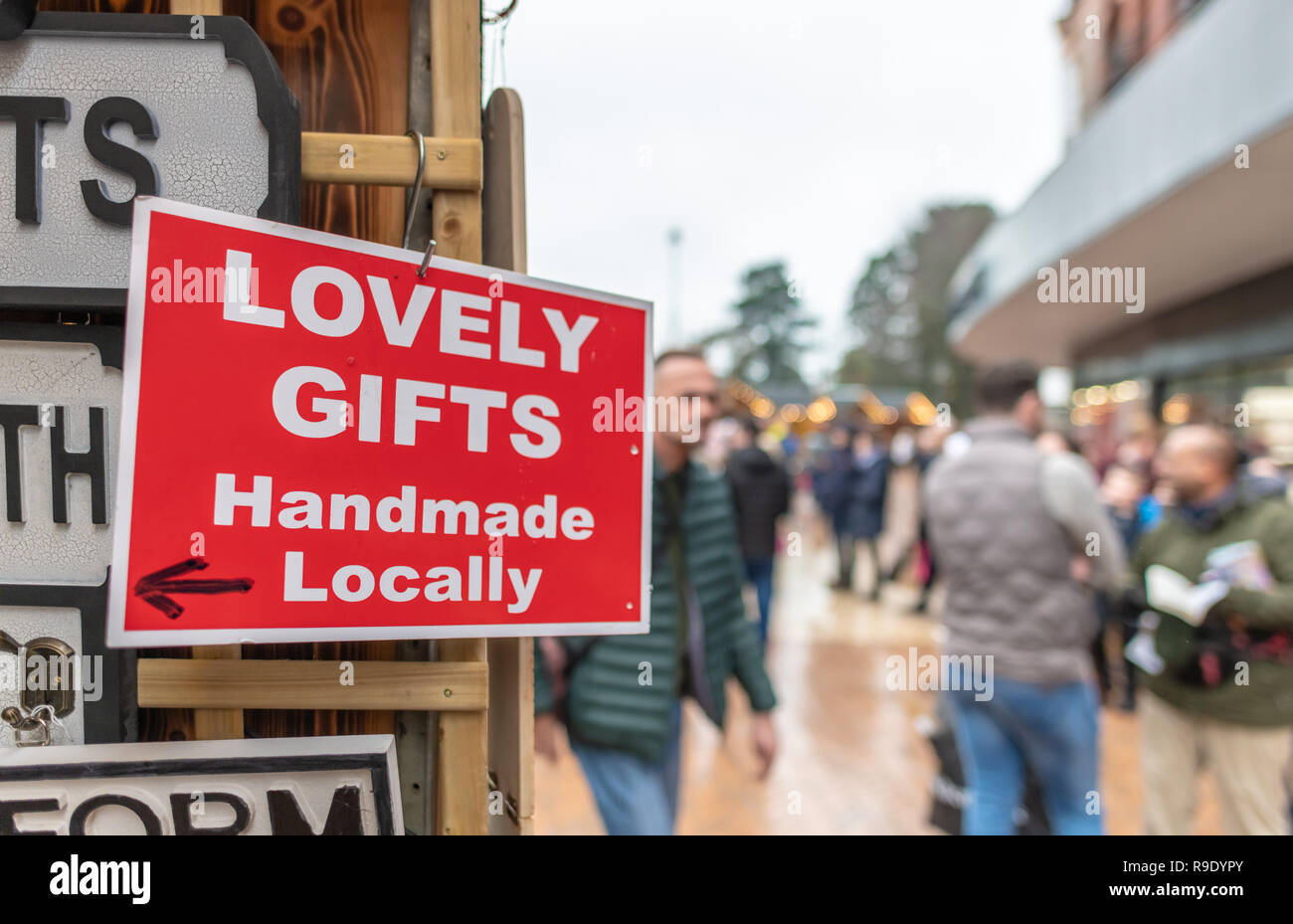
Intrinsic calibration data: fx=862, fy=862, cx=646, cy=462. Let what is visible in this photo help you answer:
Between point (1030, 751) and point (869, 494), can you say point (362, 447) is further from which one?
point (869, 494)

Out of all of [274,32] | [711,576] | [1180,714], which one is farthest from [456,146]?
[1180,714]

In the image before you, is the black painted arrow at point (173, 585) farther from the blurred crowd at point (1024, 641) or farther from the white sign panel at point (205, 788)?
the blurred crowd at point (1024, 641)

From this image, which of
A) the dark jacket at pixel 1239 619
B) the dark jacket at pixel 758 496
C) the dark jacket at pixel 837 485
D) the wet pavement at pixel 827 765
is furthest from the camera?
the dark jacket at pixel 837 485

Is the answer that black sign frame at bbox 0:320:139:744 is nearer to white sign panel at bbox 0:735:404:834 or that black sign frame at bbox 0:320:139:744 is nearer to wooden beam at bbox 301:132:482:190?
white sign panel at bbox 0:735:404:834

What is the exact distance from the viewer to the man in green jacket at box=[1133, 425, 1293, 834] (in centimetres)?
285

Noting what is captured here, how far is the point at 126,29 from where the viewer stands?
1.25 meters

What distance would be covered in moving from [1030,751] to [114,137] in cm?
319

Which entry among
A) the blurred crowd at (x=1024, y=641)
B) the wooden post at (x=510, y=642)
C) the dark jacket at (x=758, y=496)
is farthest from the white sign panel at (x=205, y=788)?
the dark jacket at (x=758, y=496)

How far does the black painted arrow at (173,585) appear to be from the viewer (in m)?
1.10

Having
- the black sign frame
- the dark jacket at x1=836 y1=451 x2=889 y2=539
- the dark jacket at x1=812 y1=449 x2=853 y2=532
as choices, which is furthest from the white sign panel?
the dark jacket at x1=812 y1=449 x2=853 y2=532

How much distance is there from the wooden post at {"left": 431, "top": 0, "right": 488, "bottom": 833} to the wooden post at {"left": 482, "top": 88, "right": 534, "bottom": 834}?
57 mm

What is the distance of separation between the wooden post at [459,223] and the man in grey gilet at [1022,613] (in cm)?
223

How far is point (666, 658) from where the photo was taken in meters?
2.53

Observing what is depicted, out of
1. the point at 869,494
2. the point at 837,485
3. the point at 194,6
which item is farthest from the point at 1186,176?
the point at 194,6
